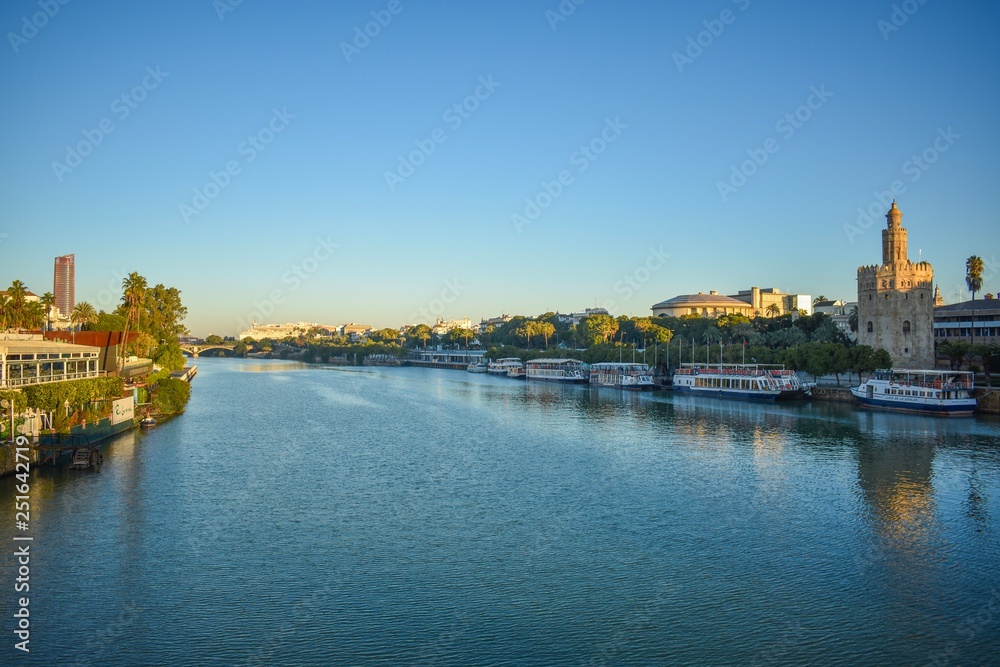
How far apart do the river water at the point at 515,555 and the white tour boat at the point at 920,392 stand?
12605 millimetres

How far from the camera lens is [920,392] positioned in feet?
184

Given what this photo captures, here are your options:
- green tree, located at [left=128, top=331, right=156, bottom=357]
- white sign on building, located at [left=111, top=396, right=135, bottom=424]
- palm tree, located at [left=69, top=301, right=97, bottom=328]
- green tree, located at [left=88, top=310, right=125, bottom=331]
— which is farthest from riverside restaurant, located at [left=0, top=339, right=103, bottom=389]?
palm tree, located at [left=69, top=301, right=97, bottom=328]

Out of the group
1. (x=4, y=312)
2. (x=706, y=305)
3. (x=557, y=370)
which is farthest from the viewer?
(x=706, y=305)

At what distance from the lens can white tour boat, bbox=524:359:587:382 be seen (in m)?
106

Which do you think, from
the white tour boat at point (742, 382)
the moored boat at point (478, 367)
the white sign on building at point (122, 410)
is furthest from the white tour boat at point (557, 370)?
the white sign on building at point (122, 410)

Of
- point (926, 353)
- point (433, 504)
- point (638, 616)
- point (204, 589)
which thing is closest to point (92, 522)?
point (204, 589)

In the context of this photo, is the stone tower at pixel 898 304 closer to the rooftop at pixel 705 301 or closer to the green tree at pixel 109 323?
the green tree at pixel 109 323

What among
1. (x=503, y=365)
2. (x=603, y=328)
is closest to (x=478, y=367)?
(x=503, y=365)

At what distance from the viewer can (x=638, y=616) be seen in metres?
17.7

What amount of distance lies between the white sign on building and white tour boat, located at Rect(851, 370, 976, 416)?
55751 mm

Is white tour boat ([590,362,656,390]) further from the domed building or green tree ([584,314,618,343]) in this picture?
the domed building

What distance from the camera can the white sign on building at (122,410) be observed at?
137 ft

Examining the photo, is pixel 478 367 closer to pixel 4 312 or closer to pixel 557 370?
pixel 557 370

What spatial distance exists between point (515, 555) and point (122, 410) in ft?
104
